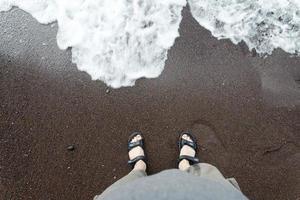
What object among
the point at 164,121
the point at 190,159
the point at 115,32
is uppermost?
the point at 115,32

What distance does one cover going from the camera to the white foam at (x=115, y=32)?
3471mm

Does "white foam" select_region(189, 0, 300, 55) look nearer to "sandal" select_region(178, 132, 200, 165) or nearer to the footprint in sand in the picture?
the footprint in sand

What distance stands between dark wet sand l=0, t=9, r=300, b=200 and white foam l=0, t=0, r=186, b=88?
111mm

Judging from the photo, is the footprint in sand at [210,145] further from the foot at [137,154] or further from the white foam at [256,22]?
the white foam at [256,22]

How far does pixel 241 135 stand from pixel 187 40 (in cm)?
88

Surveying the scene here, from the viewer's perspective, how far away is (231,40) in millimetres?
3439

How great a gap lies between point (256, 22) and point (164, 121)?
1.13 m

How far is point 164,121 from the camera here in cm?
335

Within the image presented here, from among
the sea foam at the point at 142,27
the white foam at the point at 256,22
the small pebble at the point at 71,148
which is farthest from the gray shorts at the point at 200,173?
the white foam at the point at 256,22

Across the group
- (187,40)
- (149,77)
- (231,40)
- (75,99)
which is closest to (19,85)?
(75,99)

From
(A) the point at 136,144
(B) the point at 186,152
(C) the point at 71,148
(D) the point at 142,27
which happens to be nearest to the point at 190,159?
(B) the point at 186,152

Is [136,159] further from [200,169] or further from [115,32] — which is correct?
[115,32]

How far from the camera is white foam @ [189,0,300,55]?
344 cm

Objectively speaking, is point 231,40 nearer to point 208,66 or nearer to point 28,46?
point 208,66
